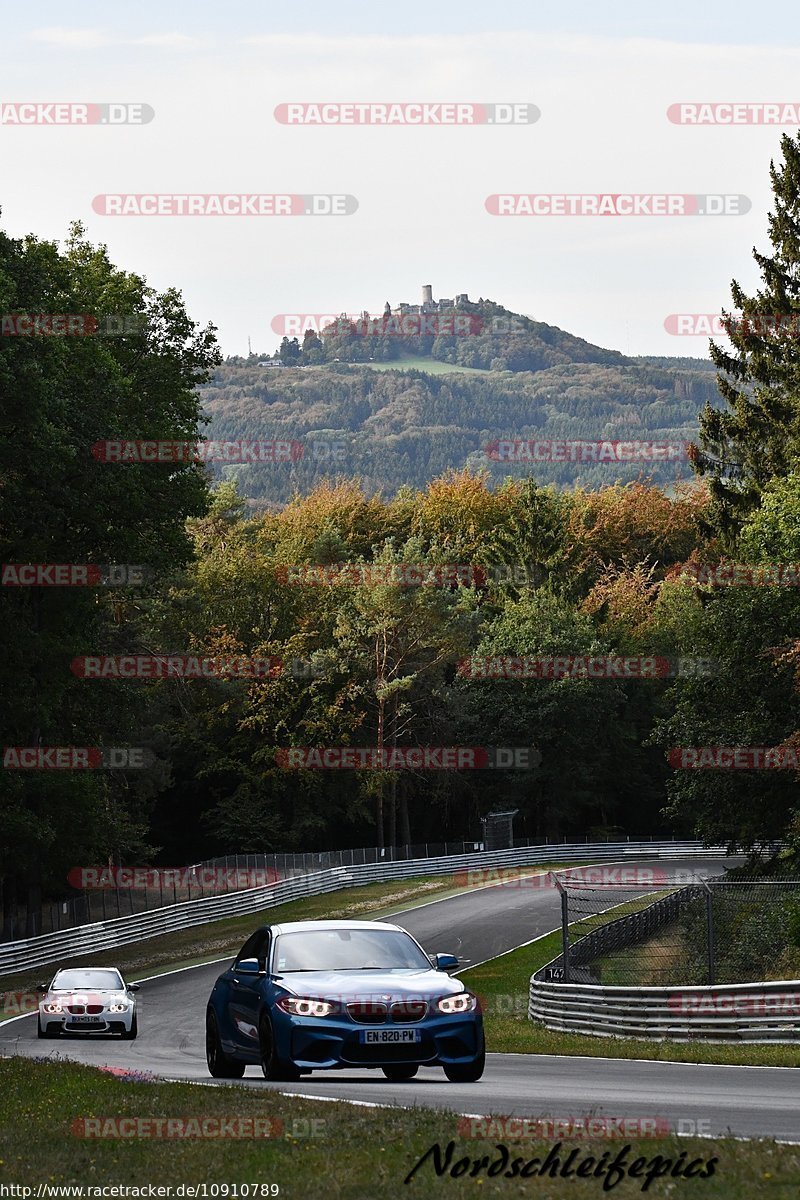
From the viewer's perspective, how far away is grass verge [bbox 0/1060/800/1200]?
26.5 feet

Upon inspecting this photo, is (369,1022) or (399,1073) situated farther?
(399,1073)

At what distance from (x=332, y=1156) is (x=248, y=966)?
566 cm

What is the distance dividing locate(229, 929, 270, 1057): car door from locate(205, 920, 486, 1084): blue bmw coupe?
0.03 ft

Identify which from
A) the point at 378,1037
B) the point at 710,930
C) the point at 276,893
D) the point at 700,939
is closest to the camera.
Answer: the point at 378,1037

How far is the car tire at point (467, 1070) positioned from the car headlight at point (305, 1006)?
1.30m

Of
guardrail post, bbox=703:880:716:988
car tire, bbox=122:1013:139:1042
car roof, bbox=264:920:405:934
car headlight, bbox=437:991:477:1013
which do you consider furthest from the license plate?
car tire, bbox=122:1013:139:1042

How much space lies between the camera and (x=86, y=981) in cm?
2744

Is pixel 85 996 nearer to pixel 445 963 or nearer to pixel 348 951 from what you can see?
pixel 348 951

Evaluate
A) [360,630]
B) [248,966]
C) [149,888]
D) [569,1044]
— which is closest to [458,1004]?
[248,966]

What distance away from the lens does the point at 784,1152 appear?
8.76m

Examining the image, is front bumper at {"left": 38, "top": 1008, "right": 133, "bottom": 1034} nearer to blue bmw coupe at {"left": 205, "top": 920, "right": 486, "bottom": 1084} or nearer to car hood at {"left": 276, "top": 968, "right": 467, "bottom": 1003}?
blue bmw coupe at {"left": 205, "top": 920, "right": 486, "bottom": 1084}

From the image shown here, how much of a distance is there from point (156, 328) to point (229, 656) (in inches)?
1386

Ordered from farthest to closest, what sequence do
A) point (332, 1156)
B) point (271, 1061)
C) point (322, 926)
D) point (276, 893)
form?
point (276, 893)
point (322, 926)
point (271, 1061)
point (332, 1156)

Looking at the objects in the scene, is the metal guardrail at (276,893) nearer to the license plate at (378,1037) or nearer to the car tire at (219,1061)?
the car tire at (219,1061)
